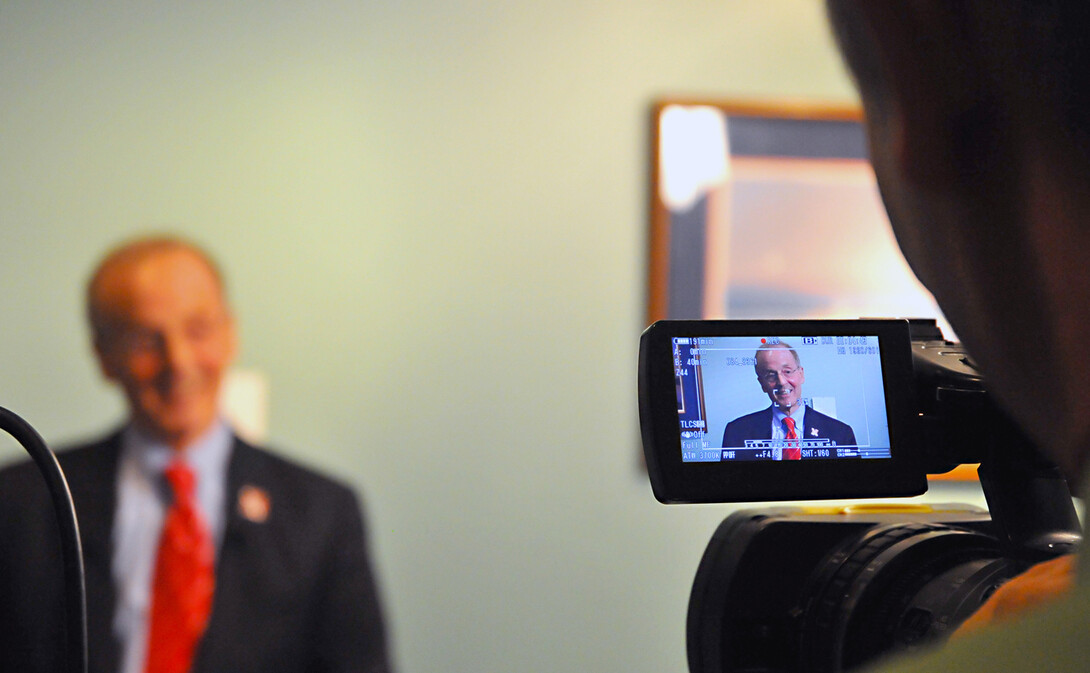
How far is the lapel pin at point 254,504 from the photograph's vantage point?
59.3 inches

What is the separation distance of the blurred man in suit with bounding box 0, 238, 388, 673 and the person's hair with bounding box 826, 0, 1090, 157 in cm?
137

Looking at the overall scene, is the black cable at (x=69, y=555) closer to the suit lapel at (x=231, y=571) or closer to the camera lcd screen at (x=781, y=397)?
the camera lcd screen at (x=781, y=397)

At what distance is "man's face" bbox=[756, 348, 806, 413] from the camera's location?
A: 57cm

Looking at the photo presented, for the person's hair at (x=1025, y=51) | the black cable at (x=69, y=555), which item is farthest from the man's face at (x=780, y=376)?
the black cable at (x=69, y=555)

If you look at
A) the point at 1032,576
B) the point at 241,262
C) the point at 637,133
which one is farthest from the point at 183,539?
the point at 1032,576

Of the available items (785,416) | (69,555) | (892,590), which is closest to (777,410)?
(785,416)

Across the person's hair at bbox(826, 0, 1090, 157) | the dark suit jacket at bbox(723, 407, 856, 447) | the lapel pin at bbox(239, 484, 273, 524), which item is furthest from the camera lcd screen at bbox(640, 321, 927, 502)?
the lapel pin at bbox(239, 484, 273, 524)

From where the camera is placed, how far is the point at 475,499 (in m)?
1.55

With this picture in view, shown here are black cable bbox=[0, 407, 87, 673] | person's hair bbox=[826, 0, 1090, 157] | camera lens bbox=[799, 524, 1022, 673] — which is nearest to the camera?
person's hair bbox=[826, 0, 1090, 157]

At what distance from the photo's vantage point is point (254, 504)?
1.51m

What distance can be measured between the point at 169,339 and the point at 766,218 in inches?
37.1

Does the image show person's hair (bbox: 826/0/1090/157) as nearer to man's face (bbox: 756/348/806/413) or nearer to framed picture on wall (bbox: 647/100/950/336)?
man's face (bbox: 756/348/806/413)

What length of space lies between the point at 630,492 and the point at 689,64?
2.27ft

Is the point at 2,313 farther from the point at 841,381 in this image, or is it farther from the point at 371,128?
the point at 841,381
